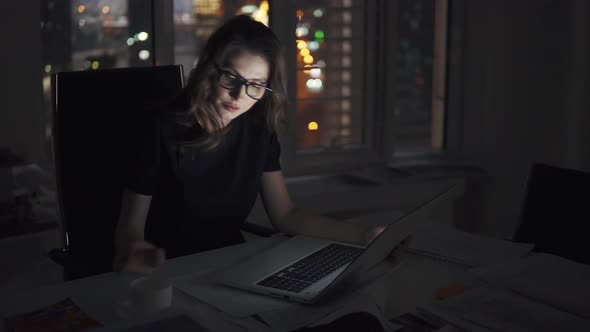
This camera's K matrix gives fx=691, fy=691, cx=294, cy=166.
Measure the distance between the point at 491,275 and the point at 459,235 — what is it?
296 mm

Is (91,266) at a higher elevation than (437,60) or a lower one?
lower

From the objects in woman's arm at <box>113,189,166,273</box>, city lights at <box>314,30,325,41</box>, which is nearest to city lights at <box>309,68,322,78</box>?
city lights at <box>314,30,325,41</box>

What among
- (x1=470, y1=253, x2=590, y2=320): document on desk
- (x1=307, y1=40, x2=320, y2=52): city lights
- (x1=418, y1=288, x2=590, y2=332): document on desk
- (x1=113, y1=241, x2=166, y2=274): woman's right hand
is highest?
(x1=307, y1=40, x2=320, y2=52): city lights

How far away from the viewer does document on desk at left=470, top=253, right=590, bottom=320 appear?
4.06ft

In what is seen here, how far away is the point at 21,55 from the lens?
7.59 ft

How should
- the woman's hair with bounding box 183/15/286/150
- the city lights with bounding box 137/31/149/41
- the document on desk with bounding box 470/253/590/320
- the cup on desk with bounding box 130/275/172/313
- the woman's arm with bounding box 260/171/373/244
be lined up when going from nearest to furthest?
the cup on desk with bounding box 130/275/172/313, the document on desk with bounding box 470/253/590/320, the woman's arm with bounding box 260/171/373/244, the woman's hair with bounding box 183/15/286/150, the city lights with bounding box 137/31/149/41

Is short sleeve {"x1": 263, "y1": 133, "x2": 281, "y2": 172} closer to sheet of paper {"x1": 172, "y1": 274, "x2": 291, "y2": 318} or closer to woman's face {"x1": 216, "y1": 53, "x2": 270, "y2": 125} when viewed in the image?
woman's face {"x1": 216, "y1": 53, "x2": 270, "y2": 125}

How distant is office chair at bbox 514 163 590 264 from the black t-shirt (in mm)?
694

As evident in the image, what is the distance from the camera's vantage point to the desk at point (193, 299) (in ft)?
3.83

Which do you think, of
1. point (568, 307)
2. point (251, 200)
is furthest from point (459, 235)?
point (251, 200)

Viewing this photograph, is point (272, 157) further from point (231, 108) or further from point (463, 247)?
point (463, 247)

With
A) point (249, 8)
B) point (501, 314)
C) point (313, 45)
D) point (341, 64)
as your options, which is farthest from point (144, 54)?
point (501, 314)

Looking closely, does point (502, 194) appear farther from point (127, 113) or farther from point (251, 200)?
point (127, 113)

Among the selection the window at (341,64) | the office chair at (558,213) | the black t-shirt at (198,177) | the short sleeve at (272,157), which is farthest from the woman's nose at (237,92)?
the window at (341,64)
